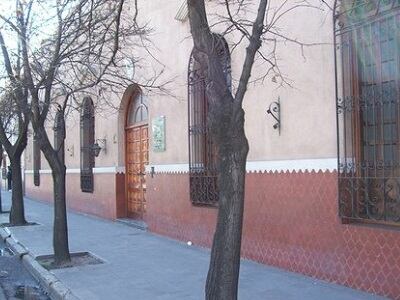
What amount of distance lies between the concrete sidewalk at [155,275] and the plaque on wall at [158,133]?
1948mm

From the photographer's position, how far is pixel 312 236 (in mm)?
7719

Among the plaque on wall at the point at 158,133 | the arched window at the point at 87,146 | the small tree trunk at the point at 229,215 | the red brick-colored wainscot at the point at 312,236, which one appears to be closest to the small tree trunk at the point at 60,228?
the red brick-colored wainscot at the point at 312,236

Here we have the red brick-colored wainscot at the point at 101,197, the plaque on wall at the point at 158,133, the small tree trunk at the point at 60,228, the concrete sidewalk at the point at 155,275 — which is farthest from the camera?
the red brick-colored wainscot at the point at 101,197

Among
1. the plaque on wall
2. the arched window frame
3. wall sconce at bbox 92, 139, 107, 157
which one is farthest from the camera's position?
wall sconce at bbox 92, 139, 107, 157

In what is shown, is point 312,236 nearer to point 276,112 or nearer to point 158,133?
point 276,112

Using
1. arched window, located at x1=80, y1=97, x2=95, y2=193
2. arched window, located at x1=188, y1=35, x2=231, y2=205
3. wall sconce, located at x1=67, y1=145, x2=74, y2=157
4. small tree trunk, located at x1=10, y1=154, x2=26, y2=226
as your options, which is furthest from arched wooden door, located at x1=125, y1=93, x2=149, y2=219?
wall sconce, located at x1=67, y1=145, x2=74, y2=157

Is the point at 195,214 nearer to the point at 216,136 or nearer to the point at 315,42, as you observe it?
the point at 315,42

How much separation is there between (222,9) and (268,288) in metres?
5.17

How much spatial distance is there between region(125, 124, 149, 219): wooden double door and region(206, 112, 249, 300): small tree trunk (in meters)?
9.75

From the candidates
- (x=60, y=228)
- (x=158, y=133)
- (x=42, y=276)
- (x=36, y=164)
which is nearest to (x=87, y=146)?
(x=158, y=133)

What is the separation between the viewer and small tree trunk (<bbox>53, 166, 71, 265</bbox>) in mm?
9734

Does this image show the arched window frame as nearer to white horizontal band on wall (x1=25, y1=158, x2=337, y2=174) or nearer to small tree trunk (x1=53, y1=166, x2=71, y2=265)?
white horizontal band on wall (x1=25, y1=158, x2=337, y2=174)

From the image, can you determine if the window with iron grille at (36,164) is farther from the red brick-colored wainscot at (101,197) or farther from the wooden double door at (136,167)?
the wooden double door at (136,167)

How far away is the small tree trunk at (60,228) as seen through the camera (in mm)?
9734
